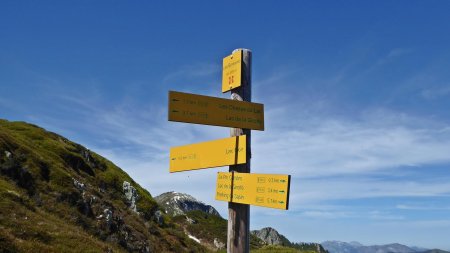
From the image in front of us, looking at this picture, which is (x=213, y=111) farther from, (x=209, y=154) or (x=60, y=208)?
(x=60, y=208)

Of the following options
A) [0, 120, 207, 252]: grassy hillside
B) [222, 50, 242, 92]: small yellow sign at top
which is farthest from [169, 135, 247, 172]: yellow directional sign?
[0, 120, 207, 252]: grassy hillside

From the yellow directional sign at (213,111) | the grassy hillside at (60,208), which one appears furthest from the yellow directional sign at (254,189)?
the grassy hillside at (60,208)

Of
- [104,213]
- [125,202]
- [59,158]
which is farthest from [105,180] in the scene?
[104,213]

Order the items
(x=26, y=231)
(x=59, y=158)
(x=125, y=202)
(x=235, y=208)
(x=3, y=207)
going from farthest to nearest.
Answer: (x=125, y=202), (x=59, y=158), (x=3, y=207), (x=26, y=231), (x=235, y=208)

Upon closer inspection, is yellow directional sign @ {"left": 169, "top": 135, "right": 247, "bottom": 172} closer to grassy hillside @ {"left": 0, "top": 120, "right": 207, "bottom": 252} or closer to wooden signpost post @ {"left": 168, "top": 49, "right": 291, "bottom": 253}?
wooden signpost post @ {"left": 168, "top": 49, "right": 291, "bottom": 253}

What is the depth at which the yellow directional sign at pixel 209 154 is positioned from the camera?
761 centimetres

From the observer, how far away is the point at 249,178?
730 cm

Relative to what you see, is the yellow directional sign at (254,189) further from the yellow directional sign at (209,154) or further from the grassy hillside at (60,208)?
the grassy hillside at (60,208)

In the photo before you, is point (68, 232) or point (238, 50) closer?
point (238, 50)

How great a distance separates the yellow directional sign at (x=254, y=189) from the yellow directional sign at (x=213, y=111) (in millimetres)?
1080

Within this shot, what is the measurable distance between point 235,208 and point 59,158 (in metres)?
38.4

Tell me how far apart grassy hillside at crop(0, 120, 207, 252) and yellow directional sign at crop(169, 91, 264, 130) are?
36.7ft

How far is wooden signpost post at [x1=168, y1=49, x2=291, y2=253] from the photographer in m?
7.56

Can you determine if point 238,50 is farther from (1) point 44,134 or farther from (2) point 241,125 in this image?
(1) point 44,134
